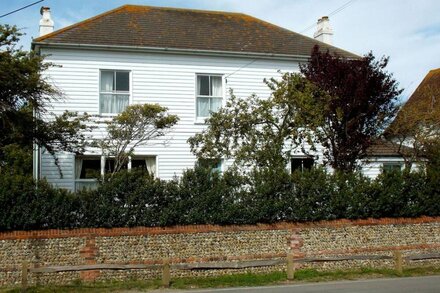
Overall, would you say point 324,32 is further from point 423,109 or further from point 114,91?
point 114,91

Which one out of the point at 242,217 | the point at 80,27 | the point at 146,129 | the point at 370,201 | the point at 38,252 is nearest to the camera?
the point at 38,252

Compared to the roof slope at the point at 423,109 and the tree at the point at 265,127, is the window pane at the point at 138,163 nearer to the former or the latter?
the tree at the point at 265,127

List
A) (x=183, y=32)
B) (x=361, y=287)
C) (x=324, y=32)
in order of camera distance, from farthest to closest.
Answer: (x=324, y=32) < (x=183, y=32) < (x=361, y=287)

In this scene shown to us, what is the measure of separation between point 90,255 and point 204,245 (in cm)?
319

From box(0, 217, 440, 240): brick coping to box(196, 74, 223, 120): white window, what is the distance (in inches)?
311

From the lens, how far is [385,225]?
18203 millimetres

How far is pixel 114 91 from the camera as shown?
22.8m

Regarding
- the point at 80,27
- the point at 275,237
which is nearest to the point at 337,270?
the point at 275,237

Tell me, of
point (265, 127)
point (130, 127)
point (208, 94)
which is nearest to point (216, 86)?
point (208, 94)

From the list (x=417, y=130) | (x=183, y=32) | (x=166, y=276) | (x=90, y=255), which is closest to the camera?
(x=166, y=276)

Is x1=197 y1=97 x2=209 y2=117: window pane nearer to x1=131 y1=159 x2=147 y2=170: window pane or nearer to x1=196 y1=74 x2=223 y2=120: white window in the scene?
x1=196 y1=74 x2=223 y2=120: white window

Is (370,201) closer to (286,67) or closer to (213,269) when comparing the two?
(213,269)

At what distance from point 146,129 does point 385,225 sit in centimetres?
876

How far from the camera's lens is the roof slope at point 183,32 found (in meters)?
23.1
